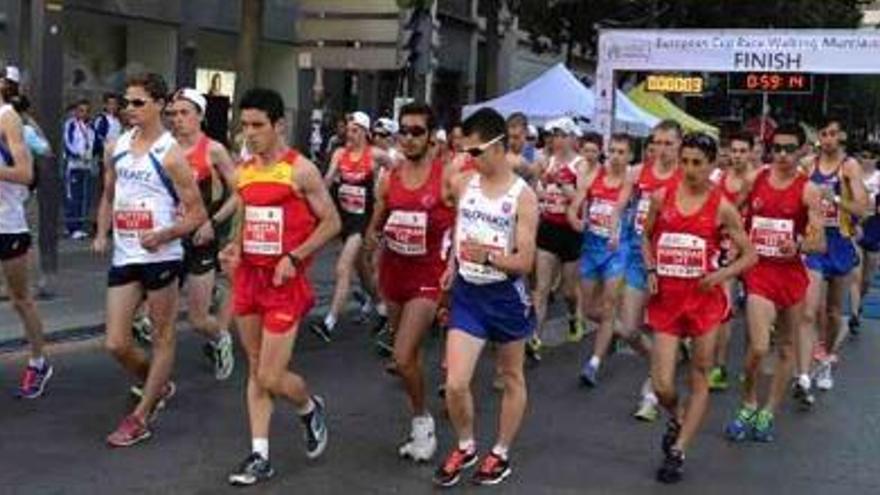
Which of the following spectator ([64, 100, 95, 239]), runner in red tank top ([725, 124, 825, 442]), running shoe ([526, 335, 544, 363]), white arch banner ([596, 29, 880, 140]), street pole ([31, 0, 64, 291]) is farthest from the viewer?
white arch banner ([596, 29, 880, 140])

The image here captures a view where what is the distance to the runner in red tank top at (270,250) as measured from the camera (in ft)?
22.3

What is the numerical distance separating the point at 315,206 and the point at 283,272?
0.39m

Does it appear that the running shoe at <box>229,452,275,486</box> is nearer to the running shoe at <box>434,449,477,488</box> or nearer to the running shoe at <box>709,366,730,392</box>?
the running shoe at <box>434,449,477,488</box>

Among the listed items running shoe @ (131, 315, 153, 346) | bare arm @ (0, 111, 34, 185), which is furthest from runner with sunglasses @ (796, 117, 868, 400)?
bare arm @ (0, 111, 34, 185)

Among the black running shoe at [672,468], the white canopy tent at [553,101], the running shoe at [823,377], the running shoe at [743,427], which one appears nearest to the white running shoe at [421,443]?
the black running shoe at [672,468]

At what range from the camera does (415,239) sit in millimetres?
7758

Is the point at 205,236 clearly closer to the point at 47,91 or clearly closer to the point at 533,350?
the point at 533,350

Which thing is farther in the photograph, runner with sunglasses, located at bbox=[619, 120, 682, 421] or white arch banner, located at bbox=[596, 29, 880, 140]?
white arch banner, located at bbox=[596, 29, 880, 140]

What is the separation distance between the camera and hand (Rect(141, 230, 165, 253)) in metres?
7.41

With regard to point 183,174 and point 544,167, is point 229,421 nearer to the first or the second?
point 183,174

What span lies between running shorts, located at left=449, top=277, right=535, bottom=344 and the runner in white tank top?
3.01 metres

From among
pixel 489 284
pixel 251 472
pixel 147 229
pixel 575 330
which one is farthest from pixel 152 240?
pixel 575 330

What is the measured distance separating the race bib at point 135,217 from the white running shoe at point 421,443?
1756mm

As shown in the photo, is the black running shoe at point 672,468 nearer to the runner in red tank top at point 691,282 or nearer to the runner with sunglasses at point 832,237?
the runner in red tank top at point 691,282
